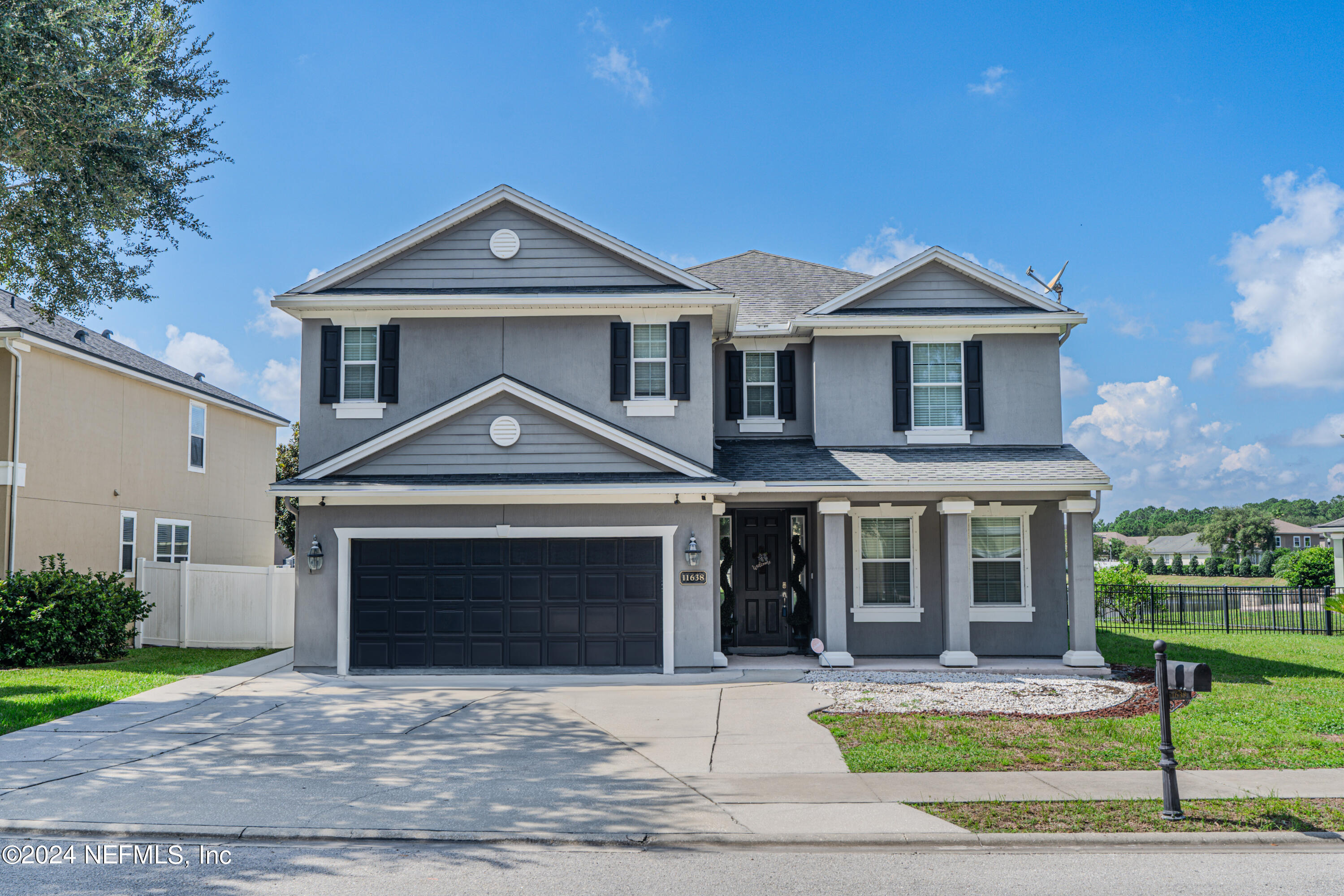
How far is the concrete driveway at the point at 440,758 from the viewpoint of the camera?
718cm

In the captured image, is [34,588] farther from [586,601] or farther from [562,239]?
[562,239]

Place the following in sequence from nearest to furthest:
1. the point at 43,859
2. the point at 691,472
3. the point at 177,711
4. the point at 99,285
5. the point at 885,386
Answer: the point at 43,859
the point at 177,711
the point at 691,472
the point at 99,285
the point at 885,386

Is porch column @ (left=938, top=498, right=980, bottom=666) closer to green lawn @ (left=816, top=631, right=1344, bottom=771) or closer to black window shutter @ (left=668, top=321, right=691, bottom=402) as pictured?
green lawn @ (left=816, top=631, right=1344, bottom=771)

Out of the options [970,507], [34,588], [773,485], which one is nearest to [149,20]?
[34,588]

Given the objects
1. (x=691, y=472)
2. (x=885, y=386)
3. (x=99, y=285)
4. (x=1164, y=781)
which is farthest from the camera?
(x=885, y=386)

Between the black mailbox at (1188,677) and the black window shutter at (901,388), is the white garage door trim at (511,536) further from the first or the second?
the black mailbox at (1188,677)

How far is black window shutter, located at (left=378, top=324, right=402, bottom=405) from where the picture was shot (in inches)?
606

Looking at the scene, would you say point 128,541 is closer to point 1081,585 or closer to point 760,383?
point 760,383

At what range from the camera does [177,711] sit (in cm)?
1148

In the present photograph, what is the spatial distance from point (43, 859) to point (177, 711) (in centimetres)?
546

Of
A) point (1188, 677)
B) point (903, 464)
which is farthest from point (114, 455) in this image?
point (1188, 677)

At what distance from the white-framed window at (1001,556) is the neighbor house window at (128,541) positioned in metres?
17.3

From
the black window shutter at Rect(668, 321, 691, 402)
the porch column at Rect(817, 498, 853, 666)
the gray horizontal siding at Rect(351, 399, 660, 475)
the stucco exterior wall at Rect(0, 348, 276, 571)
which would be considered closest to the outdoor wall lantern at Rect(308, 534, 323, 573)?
the gray horizontal siding at Rect(351, 399, 660, 475)

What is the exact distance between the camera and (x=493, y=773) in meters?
8.55
